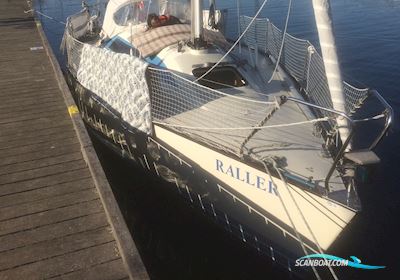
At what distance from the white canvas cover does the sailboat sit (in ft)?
0.09

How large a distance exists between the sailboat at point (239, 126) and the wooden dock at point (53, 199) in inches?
52.2

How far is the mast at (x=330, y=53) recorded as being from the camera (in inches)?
224

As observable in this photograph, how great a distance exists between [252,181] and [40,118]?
5490 mm

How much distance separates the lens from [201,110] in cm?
806

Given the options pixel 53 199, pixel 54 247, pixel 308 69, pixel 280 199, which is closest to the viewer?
pixel 54 247

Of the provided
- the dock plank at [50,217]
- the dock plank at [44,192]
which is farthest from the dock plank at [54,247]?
the dock plank at [44,192]

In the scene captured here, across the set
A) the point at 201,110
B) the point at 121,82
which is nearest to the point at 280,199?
the point at 201,110

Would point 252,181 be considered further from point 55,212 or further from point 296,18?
point 296,18

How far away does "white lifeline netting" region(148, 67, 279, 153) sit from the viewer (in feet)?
24.4

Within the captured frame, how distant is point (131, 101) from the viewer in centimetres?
830

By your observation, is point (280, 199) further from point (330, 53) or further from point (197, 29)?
point (197, 29)

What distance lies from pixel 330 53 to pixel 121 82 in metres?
4.67

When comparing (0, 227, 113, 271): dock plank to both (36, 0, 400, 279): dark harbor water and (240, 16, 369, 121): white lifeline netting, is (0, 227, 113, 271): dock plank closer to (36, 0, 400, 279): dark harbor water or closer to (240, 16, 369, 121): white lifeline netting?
(36, 0, 400, 279): dark harbor water

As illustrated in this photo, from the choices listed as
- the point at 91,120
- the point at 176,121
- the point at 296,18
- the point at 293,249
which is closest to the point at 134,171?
the point at 91,120
